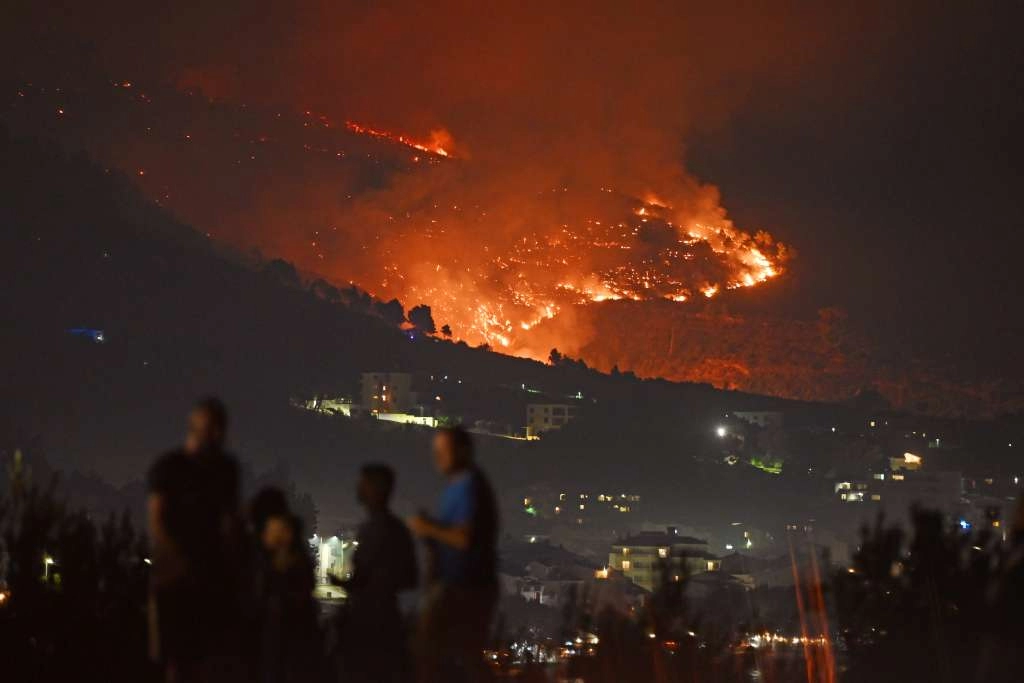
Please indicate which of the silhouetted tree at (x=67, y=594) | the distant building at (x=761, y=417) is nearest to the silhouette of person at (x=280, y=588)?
the silhouetted tree at (x=67, y=594)

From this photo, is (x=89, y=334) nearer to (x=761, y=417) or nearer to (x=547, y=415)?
(x=547, y=415)

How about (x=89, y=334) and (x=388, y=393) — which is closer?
(x=388, y=393)

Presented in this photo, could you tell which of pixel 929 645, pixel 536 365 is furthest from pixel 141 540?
pixel 536 365

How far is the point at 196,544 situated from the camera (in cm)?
692

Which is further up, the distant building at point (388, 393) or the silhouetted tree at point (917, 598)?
the distant building at point (388, 393)

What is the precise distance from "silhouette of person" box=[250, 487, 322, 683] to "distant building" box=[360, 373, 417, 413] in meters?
123

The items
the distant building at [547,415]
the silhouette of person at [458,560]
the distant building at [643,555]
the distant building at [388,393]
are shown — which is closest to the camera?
the silhouette of person at [458,560]

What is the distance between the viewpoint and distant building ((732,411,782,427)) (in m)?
149

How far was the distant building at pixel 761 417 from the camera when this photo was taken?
490 feet

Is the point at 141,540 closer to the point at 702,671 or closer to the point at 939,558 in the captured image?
the point at 702,671

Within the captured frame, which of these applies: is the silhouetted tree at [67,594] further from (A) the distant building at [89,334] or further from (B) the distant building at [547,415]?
(A) the distant building at [89,334]

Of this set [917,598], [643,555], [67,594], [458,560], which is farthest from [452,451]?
[643,555]

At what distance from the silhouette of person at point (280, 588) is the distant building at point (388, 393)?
122725 mm

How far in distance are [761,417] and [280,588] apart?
477ft
